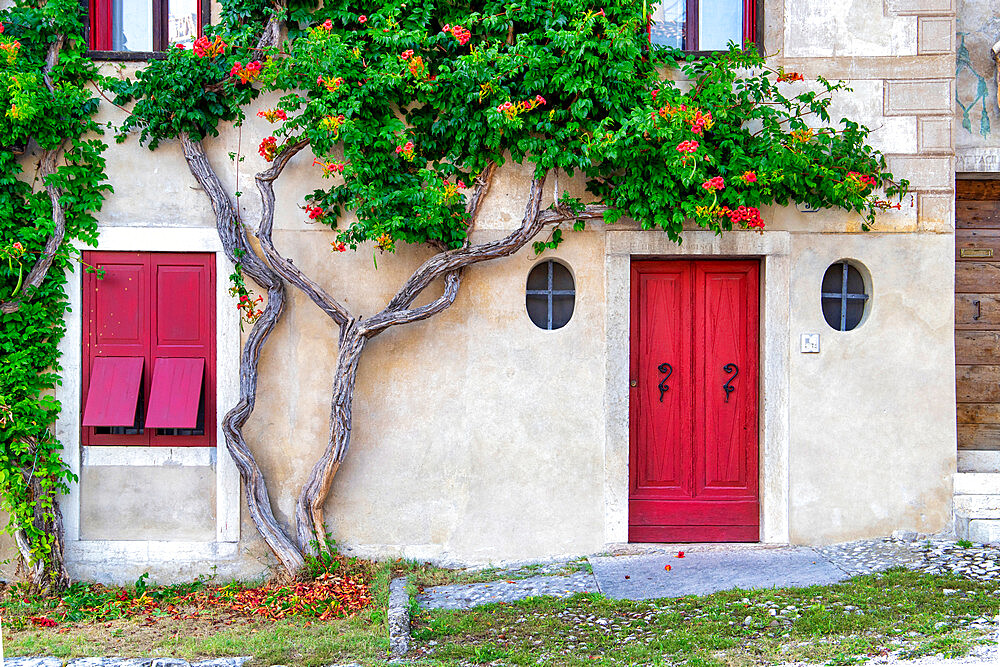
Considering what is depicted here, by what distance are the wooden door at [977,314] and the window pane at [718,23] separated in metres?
2.14

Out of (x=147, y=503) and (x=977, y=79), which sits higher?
(x=977, y=79)

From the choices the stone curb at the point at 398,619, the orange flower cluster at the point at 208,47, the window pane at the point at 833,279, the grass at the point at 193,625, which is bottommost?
the grass at the point at 193,625

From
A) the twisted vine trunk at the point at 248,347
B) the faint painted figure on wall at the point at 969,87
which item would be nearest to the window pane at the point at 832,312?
the faint painted figure on wall at the point at 969,87

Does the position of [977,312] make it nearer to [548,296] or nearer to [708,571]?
[708,571]

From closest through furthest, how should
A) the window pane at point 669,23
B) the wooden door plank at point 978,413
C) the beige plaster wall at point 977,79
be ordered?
the window pane at point 669,23, the beige plaster wall at point 977,79, the wooden door plank at point 978,413

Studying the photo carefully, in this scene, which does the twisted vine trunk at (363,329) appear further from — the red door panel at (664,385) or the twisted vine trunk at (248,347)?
the red door panel at (664,385)

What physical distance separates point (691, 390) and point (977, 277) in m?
2.48

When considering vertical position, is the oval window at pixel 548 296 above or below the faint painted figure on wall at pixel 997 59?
below

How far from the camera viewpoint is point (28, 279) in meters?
5.44

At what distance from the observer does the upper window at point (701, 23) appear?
5828 millimetres

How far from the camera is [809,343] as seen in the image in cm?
564

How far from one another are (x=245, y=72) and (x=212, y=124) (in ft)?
1.55

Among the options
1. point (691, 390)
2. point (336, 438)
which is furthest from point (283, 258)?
point (691, 390)

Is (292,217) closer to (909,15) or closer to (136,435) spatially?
(136,435)
